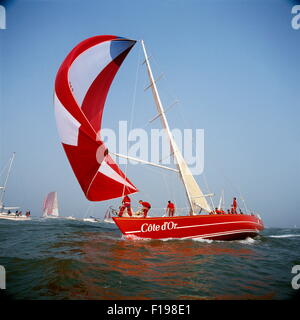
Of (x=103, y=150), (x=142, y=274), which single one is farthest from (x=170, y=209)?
(x=142, y=274)

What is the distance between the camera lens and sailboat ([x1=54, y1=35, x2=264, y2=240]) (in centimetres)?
862

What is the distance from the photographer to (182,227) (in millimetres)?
8641

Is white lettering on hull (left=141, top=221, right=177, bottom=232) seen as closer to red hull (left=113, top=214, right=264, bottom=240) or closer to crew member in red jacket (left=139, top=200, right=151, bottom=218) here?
red hull (left=113, top=214, right=264, bottom=240)

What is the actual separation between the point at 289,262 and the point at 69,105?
31.5ft

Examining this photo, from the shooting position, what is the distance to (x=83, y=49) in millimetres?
10305

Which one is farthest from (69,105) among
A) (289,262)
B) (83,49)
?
(289,262)

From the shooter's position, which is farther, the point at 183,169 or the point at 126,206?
the point at 183,169

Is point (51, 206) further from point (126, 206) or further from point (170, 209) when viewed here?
point (170, 209)

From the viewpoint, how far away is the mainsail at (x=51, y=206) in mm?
49094

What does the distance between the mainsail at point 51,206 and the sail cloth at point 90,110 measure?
43244 mm

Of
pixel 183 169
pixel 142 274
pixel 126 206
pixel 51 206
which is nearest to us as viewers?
pixel 142 274

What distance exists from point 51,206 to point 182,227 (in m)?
48.1

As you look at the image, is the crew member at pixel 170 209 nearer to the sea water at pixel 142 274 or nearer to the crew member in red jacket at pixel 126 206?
the crew member in red jacket at pixel 126 206
